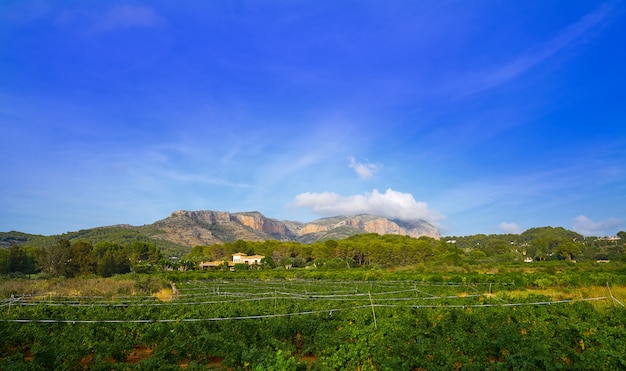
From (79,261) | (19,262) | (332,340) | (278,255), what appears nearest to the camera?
(332,340)

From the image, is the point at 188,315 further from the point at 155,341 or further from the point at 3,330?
the point at 3,330

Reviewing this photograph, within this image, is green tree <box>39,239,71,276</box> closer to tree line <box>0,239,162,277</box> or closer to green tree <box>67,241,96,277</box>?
tree line <box>0,239,162,277</box>

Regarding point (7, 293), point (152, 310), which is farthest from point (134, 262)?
point (152, 310)

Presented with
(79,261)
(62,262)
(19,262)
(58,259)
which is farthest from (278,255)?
(19,262)

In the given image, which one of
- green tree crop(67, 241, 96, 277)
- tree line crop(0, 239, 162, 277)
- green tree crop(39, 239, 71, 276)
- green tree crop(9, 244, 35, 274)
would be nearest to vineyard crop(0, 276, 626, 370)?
green tree crop(39, 239, 71, 276)

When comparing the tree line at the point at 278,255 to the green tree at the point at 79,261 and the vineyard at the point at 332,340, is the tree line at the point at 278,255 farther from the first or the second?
the vineyard at the point at 332,340

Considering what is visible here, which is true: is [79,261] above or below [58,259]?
below

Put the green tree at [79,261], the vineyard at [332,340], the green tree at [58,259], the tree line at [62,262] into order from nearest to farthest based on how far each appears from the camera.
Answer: the vineyard at [332,340]
the green tree at [58,259]
the tree line at [62,262]
the green tree at [79,261]

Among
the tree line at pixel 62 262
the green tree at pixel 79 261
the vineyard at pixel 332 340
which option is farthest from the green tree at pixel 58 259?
the vineyard at pixel 332 340

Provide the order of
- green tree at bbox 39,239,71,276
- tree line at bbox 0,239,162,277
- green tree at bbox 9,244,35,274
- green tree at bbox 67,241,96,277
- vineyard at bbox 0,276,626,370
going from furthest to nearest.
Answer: green tree at bbox 9,244,35,274
green tree at bbox 67,241,96,277
tree line at bbox 0,239,162,277
green tree at bbox 39,239,71,276
vineyard at bbox 0,276,626,370

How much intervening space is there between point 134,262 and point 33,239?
69.6 meters

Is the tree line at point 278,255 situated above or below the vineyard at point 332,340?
above

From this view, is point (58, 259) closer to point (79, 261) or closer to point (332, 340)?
point (79, 261)

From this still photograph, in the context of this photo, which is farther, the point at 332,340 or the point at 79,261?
the point at 79,261
